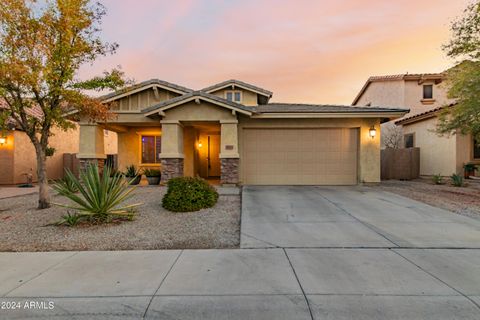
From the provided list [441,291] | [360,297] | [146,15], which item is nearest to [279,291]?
[360,297]

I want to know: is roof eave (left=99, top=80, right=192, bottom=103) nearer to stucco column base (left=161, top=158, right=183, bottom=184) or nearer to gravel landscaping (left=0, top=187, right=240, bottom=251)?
stucco column base (left=161, top=158, right=183, bottom=184)

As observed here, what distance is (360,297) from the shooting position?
290cm

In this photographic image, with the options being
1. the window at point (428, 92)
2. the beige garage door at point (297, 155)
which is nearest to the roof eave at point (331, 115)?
the beige garage door at point (297, 155)

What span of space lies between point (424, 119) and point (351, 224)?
13.6m

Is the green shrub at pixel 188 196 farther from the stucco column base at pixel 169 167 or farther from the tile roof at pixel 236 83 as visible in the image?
the tile roof at pixel 236 83

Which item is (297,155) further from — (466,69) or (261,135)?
(466,69)

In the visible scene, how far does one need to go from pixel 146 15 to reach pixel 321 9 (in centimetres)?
889

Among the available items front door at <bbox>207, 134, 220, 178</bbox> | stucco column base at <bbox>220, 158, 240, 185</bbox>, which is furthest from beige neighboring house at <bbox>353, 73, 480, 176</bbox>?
front door at <bbox>207, 134, 220, 178</bbox>

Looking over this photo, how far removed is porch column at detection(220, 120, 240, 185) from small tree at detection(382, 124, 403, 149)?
14223 mm

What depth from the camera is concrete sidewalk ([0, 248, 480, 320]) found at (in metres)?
2.65

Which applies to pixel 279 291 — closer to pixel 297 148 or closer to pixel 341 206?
pixel 341 206

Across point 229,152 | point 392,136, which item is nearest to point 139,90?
point 229,152

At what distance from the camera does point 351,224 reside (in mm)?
5930

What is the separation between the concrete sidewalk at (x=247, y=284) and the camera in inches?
104
